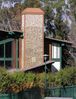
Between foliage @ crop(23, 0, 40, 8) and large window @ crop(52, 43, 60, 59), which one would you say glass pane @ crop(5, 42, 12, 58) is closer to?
large window @ crop(52, 43, 60, 59)

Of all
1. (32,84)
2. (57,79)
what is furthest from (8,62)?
(32,84)

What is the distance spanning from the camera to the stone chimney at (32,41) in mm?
44156

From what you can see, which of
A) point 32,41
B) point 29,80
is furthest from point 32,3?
point 29,80

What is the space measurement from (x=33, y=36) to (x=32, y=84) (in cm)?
1306

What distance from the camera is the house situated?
141 feet

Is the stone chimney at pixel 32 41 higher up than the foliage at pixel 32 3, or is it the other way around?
the foliage at pixel 32 3

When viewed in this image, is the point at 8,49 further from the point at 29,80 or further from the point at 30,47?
the point at 29,80

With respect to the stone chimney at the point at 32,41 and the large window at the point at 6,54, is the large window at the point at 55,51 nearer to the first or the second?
the stone chimney at the point at 32,41

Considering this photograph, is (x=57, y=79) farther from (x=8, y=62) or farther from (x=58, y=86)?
(x=8, y=62)

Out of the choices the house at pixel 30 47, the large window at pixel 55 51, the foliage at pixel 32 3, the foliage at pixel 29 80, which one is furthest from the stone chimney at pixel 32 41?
the foliage at pixel 32 3

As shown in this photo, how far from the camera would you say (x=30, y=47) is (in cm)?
4434

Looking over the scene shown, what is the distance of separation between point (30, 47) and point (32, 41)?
668 millimetres

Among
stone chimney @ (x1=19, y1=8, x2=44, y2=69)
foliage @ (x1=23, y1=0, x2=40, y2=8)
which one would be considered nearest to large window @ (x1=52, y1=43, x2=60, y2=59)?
stone chimney @ (x1=19, y1=8, x2=44, y2=69)

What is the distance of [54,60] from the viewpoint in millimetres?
46219
